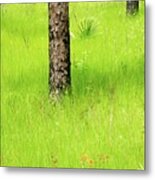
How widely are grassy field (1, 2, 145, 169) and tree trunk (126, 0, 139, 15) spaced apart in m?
0.02

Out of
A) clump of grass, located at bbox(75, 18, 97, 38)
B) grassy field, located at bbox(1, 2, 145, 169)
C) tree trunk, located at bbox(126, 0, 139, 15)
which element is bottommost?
grassy field, located at bbox(1, 2, 145, 169)

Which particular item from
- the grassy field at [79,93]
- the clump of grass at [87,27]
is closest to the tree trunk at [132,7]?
the grassy field at [79,93]

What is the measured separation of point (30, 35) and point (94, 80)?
31 centimetres

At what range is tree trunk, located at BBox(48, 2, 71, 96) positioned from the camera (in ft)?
7.27

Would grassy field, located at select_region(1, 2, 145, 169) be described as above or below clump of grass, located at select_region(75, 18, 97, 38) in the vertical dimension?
below

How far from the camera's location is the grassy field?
2.16m

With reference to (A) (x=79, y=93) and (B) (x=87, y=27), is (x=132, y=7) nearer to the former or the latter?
(B) (x=87, y=27)

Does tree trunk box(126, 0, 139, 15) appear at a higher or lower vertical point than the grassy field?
higher

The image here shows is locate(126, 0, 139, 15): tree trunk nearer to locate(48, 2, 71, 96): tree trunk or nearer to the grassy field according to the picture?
the grassy field

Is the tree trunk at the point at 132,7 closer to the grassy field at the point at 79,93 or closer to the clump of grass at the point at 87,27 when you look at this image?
the grassy field at the point at 79,93

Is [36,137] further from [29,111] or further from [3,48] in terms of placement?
[3,48]

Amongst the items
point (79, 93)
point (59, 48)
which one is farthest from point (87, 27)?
point (79, 93)

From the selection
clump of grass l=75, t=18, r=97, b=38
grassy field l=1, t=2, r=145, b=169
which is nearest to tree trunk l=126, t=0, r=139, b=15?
grassy field l=1, t=2, r=145, b=169

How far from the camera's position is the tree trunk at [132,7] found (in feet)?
7.06
